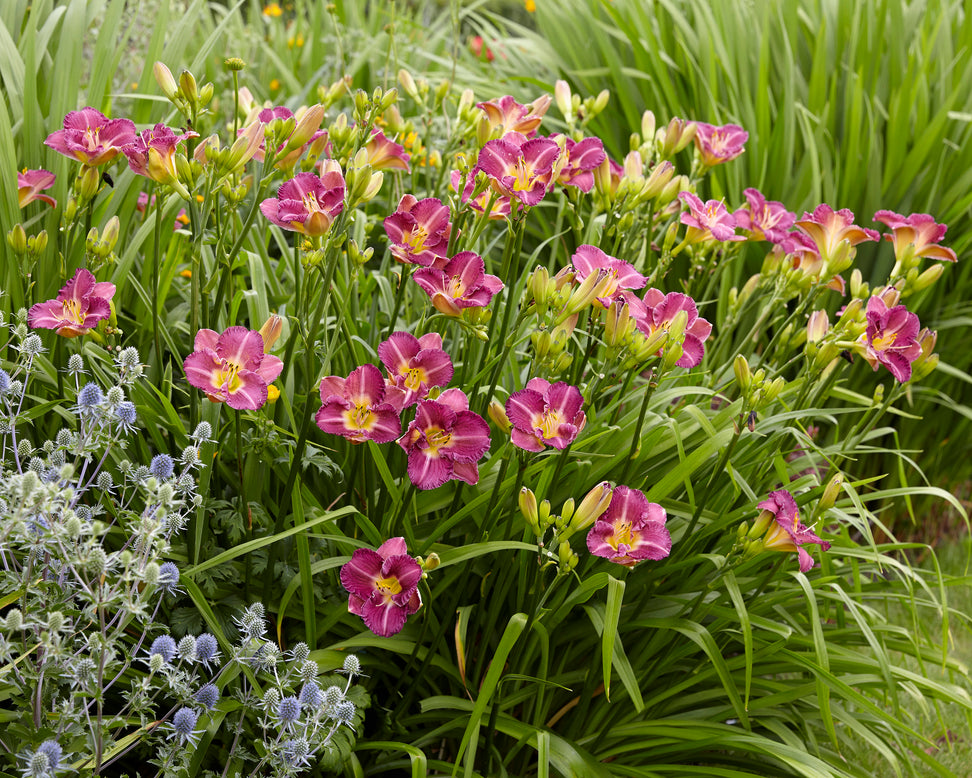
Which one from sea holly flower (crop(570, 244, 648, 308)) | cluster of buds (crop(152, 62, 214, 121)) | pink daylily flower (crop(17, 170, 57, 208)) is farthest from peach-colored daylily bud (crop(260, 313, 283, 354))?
pink daylily flower (crop(17, 170, 57, 208))

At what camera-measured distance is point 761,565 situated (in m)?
1.79

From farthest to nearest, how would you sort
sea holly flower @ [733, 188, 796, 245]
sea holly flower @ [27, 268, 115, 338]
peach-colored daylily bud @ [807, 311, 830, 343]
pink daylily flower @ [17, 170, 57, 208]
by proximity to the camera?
sea holly flower @ [733, 188, 796, 245]
pink daylily flower @ [17, 170, 57, 208]
peach-colored daylily bud @ [807, 311, 830, 343]
sea holly flower @ [27, 268, 115, 338]

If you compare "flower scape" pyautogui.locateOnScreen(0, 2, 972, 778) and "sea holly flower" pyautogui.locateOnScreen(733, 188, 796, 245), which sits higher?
"sea holly flower" pyautogui.locateOnScreen(733, 188, 796, 245)

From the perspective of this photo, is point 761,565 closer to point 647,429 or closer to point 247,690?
point 647,429

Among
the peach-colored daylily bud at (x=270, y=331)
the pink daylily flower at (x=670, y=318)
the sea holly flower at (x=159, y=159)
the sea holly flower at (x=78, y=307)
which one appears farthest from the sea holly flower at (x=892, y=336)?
the sea holly flower at (x=78, y=307)

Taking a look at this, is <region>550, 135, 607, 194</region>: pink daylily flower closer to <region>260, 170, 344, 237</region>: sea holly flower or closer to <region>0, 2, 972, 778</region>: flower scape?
<region>0, 2, 972, 778</region>: flower scape

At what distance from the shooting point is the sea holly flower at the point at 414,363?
4.35 ft

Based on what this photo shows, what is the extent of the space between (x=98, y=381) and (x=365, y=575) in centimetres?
64

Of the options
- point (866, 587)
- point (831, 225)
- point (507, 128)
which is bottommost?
point (866, 587)

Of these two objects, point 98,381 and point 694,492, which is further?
point 694,492

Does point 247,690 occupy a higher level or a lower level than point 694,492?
lower

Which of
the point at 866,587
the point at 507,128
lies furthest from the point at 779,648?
the point at 507,128

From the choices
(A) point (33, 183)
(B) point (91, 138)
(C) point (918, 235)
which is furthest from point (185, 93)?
(C) point (918, 235)

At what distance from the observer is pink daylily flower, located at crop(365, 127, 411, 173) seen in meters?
1.64
